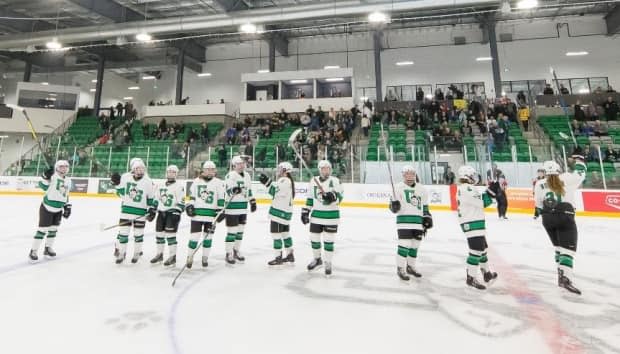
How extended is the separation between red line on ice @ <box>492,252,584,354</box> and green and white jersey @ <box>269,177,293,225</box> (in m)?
2.98

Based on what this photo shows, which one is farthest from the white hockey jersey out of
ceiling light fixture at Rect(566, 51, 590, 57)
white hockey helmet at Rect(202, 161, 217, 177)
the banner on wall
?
ceiling light fixture at Rect(566, 51, 590, 57)

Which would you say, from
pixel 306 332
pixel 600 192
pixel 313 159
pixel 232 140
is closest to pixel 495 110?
pixel 600 192

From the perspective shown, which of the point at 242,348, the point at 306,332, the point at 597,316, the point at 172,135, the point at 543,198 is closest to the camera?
the point at 242,348

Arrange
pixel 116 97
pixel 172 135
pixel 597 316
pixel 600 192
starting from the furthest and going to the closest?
pixel 116 97, pixel 172 135, pixel 600 192, pixel 597 316

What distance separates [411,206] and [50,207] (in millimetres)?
5206

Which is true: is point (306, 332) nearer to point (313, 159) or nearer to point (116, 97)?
point (313, 159)

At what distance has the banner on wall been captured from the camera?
1004 cm

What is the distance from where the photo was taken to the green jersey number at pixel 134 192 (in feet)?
15.8

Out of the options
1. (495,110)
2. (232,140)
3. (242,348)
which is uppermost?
(495,110)

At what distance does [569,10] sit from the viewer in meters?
18.8

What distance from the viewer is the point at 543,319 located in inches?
120

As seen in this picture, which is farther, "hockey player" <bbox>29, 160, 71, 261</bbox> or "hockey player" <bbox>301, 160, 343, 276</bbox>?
"hockey player" <bbox>29, 160, 71, 261</bbox>

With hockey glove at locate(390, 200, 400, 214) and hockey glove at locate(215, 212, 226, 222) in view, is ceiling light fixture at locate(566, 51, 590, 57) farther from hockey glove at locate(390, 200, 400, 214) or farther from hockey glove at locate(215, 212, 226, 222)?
hockey glove at locate(215, 212, 226, 222)

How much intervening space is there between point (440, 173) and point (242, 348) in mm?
10473
